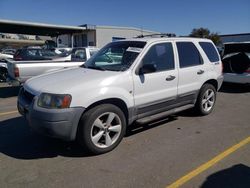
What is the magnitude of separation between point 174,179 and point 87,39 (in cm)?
3838

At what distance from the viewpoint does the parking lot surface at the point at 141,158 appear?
3.40 metres

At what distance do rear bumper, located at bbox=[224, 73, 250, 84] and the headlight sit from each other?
24.3ft

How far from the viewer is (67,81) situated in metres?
4.11

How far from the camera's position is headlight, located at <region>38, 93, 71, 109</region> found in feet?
12.3

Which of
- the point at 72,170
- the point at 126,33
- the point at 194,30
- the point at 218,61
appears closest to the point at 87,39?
the point at 126,33

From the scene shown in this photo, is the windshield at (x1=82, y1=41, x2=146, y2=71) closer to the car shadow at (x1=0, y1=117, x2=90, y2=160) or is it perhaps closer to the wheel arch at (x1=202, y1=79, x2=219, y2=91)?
the car shadow at (x1=0, y1=117, x2=90, y2=160)

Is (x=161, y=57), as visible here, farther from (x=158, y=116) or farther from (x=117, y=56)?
(x=158, y=116)

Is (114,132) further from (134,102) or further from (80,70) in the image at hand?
(80,70)

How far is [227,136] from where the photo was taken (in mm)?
4910

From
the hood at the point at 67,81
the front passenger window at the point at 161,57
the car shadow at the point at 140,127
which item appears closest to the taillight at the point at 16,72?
the hood at the point at 67,81

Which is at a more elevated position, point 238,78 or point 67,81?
point 67,81

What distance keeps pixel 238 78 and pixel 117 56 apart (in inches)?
233

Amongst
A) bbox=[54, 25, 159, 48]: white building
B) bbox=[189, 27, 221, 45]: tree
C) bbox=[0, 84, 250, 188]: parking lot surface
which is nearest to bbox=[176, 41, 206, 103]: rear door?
bbox=[0, 84, 250, 188]: parking lot surface

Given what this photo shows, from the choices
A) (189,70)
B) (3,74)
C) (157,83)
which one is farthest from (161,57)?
(3,74)
